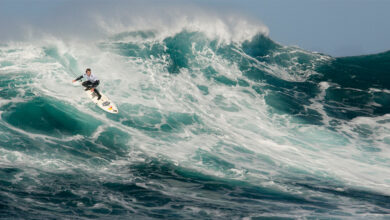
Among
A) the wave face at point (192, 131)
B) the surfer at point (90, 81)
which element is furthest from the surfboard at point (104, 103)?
the surfer at point (90, 81)

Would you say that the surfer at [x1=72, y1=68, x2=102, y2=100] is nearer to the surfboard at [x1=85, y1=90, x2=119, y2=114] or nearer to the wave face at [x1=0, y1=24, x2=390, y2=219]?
the surfboard at [x1=85, y1=90, x2=119, y2=114]

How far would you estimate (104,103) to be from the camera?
2194 centimetres

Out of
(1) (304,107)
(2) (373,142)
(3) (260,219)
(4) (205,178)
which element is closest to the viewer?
(3) (260,219)

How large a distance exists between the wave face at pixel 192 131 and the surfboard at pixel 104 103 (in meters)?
0.34

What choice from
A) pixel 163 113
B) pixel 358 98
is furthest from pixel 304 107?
pixel 163 113

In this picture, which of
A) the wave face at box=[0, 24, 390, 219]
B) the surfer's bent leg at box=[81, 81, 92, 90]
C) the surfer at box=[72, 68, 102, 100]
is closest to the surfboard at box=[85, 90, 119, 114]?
the wave face at box=[0, 24, 390, 219]

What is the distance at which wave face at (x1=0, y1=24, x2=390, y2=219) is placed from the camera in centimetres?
1399

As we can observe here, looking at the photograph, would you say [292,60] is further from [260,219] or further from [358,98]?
[260,219]

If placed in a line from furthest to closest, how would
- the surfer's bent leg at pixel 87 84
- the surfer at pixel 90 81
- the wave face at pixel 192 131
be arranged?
the surfer's bent leg at pixel 87 84
the surfer at pixel 90 81
the wave face at pixel 192 131

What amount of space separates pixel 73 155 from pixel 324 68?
22552mm

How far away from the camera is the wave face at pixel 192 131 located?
14.0 m

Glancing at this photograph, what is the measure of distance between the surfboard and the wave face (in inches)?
13.5

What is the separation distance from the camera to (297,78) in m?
30.3

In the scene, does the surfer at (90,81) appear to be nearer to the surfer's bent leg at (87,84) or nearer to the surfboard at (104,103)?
the surfer's bent leg at (87,84)
